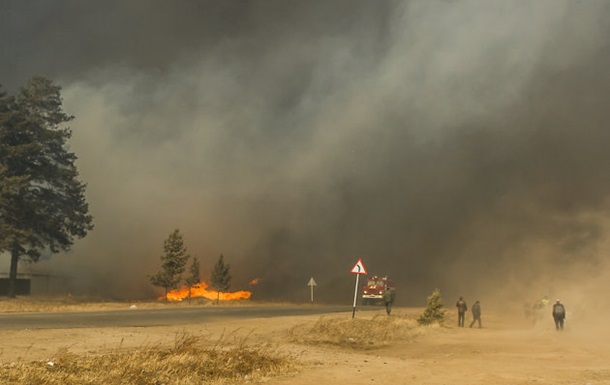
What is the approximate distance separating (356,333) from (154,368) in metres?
15.0

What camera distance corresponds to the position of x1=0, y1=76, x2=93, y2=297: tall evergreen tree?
149 feet

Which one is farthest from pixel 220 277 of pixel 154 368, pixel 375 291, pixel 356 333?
pixel 154 368

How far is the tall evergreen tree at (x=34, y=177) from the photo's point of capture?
45.3m

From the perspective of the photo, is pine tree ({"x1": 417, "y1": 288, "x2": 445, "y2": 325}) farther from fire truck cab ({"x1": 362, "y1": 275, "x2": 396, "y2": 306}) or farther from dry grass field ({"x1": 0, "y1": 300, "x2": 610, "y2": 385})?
fire truck cab ({"x1": 362, "y1": 275, "x2": 396, "y2": 306})

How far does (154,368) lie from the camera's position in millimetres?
11836

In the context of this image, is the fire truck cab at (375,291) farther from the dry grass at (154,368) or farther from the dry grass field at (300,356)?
the dry grass at (154,368)

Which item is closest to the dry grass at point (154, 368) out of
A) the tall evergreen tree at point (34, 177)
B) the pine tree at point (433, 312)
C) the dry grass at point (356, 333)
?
the dry grass at point (356, 333)

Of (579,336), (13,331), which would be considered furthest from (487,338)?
(13,331)

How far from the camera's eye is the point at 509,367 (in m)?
16.4

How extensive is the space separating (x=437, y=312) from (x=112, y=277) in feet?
204

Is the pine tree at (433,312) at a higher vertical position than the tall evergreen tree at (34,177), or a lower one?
lower

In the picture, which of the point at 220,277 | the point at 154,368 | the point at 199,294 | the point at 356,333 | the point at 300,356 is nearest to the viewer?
the point at 154,368

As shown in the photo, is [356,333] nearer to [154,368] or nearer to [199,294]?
[154,368]

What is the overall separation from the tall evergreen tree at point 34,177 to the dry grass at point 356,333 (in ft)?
92.8
